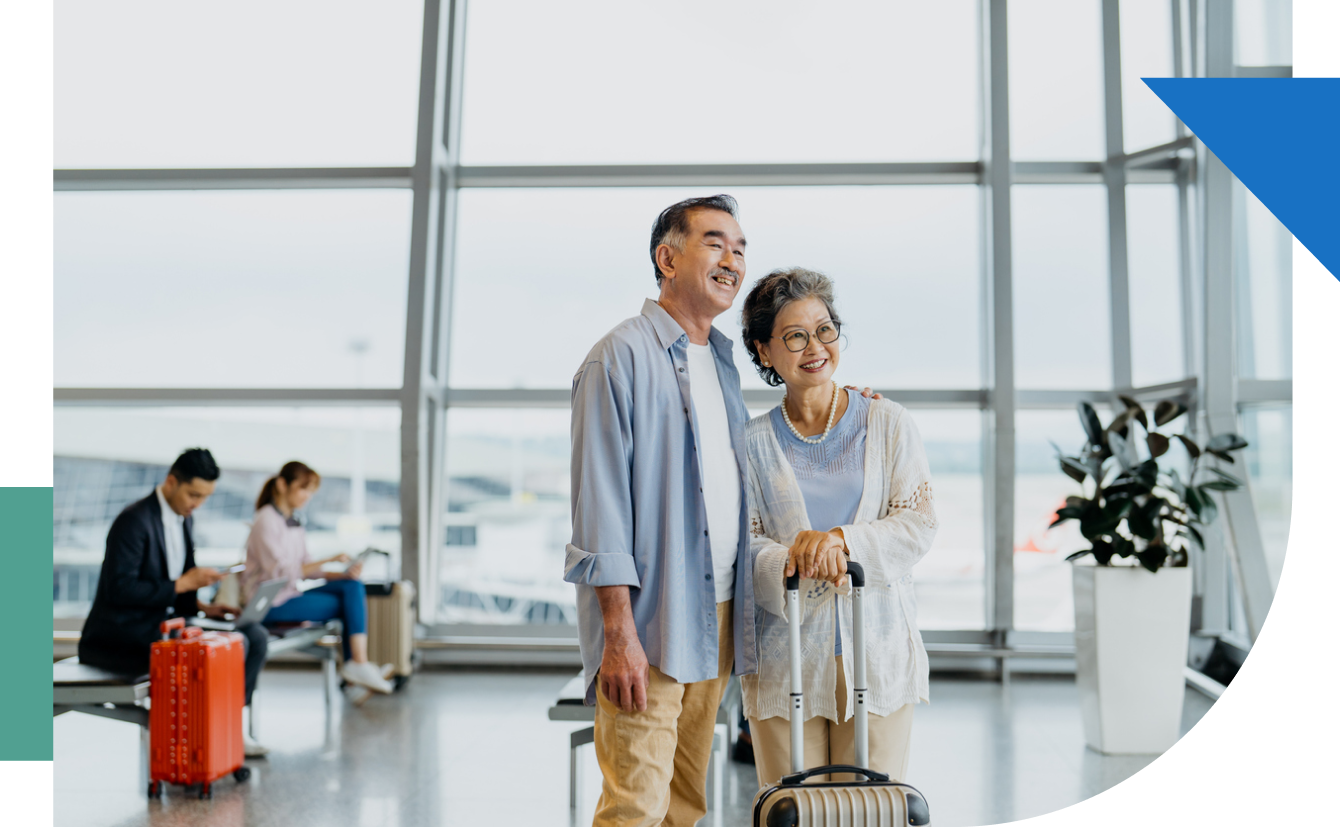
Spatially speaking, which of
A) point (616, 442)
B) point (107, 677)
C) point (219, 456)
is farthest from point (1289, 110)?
point (219, 456)

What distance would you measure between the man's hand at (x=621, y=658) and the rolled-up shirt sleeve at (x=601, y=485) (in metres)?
0.04

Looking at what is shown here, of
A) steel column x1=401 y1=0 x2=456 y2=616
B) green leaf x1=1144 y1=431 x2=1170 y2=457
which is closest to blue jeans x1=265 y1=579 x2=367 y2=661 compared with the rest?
steel column x1=401 y1=0 x2=456 y2=616

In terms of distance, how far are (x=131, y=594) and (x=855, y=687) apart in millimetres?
3030

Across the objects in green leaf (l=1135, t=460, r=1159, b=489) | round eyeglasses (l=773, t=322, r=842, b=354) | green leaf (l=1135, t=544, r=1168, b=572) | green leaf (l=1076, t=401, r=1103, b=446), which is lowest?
green leaf (l=1135, t=544, r=1168, b=572)

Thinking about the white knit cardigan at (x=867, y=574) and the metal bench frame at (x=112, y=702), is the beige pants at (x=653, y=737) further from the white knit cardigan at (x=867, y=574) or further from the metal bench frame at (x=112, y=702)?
the metal bench frame at (x=112, y=702)

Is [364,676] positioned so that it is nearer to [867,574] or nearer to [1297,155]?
[867,574]

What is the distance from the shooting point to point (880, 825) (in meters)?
1.76

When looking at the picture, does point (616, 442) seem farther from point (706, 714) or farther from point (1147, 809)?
point (1147, 809)

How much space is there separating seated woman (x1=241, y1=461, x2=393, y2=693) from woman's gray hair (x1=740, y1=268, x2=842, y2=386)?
3.52 meters

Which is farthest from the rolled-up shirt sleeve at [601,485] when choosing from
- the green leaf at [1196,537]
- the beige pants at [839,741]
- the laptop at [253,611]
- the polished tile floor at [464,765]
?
the green leaf at [1196,537]

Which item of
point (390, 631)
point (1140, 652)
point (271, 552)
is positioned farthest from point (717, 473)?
point (390, 631)

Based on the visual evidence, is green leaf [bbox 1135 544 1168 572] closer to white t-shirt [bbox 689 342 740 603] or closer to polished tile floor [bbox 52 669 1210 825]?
polished tile floor [bbox 52 669 1210 825]

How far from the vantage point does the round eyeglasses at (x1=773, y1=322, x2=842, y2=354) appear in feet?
6.40

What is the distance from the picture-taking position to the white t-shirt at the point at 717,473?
1904 mm
